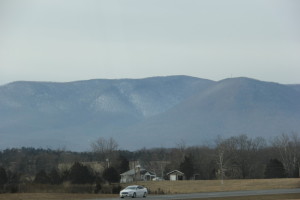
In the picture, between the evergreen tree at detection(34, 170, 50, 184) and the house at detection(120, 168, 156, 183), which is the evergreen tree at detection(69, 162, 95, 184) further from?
the house at detection(120, 168, 156, 183)

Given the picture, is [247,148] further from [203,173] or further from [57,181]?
[57,181]

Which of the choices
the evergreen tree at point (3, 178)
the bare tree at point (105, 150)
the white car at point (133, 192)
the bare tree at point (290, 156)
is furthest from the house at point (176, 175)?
the white car at point (133, 192)

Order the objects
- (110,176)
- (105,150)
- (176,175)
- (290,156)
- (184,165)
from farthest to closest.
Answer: (105,150) → (176,175) → (184,165) → (290,156) → (110,176)

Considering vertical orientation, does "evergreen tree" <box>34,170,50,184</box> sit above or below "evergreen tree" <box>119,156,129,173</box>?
below

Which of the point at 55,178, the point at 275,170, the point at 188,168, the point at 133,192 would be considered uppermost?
the point at 188,168

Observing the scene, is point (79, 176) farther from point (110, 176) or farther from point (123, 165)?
point (123, 165)

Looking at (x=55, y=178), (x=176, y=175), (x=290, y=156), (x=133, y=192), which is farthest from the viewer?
(x=176, y=175)

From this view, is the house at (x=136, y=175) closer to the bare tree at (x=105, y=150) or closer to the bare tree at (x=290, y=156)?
the bare tree at (x=105, y=150)

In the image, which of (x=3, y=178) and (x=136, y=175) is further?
(x=136, y=175)

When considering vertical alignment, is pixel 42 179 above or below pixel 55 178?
below

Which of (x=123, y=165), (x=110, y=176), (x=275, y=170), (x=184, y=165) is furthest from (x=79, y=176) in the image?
(x=275, y=170)

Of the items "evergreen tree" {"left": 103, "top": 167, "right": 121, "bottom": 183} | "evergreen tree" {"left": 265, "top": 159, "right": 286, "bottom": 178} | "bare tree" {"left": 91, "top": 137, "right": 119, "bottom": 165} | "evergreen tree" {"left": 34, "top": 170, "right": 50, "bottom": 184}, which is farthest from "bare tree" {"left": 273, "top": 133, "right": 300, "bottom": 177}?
"evergreen tree" {"left": 34, "top": 170, "right": 50, "bottom": 184}

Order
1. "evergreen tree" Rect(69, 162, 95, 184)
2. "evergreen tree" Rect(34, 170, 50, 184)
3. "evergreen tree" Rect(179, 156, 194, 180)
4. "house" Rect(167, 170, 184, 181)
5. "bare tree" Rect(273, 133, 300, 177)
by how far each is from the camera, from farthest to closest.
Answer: "house" Rect(167, 170, 184, 181), "evergreen tree" Rect(179, 156, 194, 180), "bare tree" Rect(273, 133, 300, 177), "evergreen tree" Rect(69, 162, 95, 184), "evergreen tree" Rect(34, 170, 50, 184)

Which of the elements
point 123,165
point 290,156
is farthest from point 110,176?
point 290,156
